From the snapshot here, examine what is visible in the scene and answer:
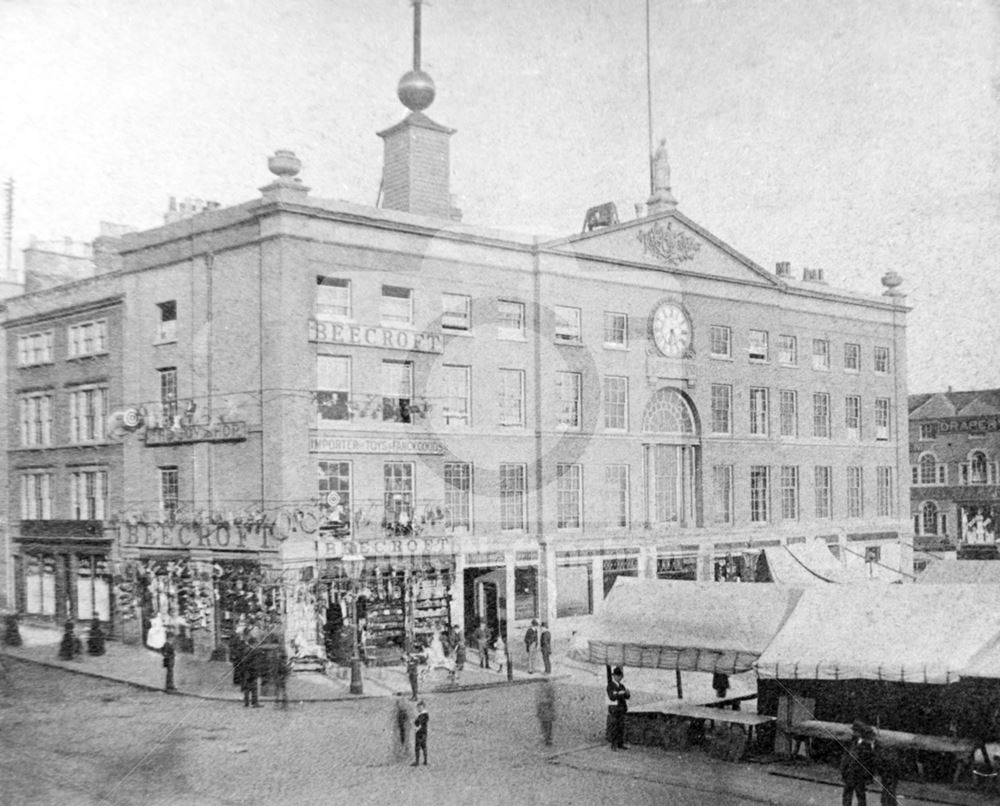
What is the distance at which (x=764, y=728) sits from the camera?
60.8 ft

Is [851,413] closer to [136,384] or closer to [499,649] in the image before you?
[499,649]

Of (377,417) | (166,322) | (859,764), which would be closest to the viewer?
(859,764)

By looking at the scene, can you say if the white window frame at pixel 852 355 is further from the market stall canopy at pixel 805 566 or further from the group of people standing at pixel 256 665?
the group of people standing at pixel 256 665

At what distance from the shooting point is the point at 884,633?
16.6 m

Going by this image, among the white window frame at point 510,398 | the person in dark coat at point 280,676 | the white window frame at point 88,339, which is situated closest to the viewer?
the person in dark coat at point 280,676

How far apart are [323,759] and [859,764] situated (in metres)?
9.06

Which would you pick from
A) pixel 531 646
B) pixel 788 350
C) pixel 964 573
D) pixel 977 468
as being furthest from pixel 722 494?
pixel 977 468

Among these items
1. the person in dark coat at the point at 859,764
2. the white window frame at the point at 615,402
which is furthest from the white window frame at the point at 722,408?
the person in dark coat at the point at 859,764

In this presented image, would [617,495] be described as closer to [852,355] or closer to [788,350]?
[788,350]

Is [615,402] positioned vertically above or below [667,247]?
below

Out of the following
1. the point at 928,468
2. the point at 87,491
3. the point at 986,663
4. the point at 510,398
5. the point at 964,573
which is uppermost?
the point at 510,398

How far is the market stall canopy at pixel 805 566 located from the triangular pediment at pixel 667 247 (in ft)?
44.5

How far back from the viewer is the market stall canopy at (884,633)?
15.7 metres

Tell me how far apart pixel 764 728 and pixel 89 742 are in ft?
39.9
